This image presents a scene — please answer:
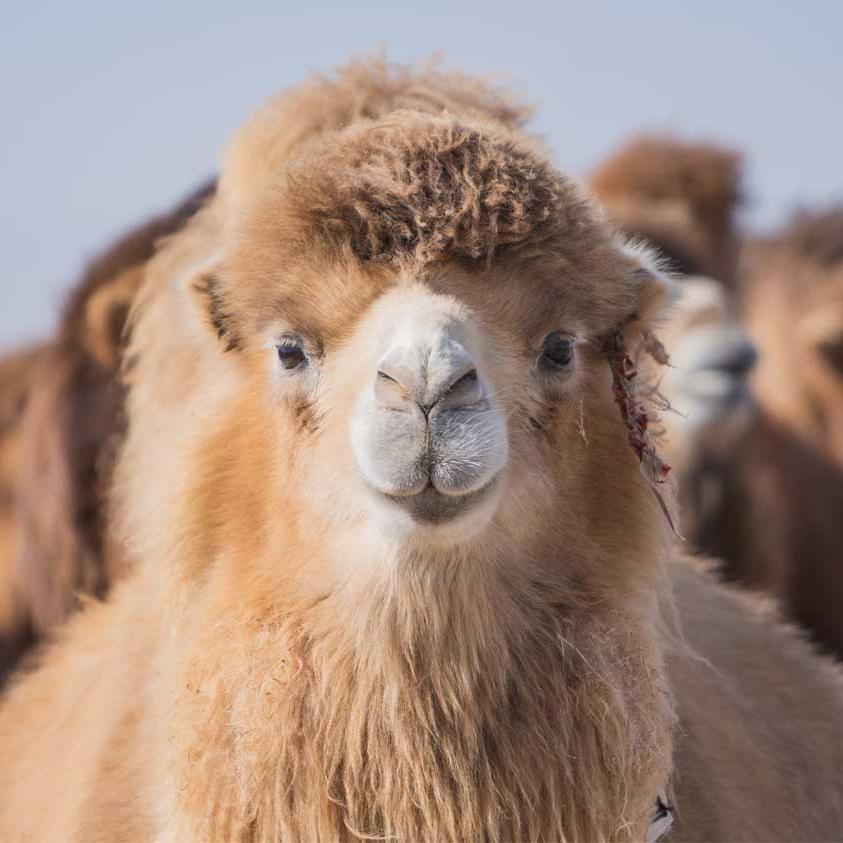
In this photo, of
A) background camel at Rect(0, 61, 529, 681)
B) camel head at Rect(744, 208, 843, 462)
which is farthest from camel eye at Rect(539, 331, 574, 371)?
camel head at Rect(744, 208, 843, 462)

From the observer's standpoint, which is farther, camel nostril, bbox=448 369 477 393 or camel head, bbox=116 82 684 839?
camel head, bbox=116 82 684 839

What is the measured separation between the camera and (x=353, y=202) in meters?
3.63

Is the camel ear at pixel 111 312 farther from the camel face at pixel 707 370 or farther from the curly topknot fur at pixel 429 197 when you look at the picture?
the camel face at pixel 707 370

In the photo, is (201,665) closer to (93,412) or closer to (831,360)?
(93,412)

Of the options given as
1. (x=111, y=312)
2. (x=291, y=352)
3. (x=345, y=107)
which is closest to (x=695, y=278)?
(x=111, y=312)

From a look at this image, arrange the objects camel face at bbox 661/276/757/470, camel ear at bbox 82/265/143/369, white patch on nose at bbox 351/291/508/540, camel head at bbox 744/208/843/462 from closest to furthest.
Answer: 1. white patch on nose at bbox 351/291/508/540
2. camel ear at bbox 82/265/143/369
3. camel face at bbox 661/276/757/470
4. camel head at bbox 744/208/843/462

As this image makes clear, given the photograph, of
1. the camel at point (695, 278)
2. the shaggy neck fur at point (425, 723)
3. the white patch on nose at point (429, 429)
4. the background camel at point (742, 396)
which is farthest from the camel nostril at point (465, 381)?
the background camel at point (742, 396)

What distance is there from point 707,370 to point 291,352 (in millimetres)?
5297

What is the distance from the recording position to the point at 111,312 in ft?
20.6

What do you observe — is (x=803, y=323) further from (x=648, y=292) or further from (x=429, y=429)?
(x=429, y=429)

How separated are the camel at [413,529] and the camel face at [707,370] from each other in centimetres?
483

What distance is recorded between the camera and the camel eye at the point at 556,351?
381 cm

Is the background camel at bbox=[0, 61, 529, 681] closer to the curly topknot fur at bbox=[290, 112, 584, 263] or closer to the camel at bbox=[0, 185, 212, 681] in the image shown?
the camel at bbox=[0, 185, 212, 681]

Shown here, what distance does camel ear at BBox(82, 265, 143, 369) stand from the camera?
20.6 ft
